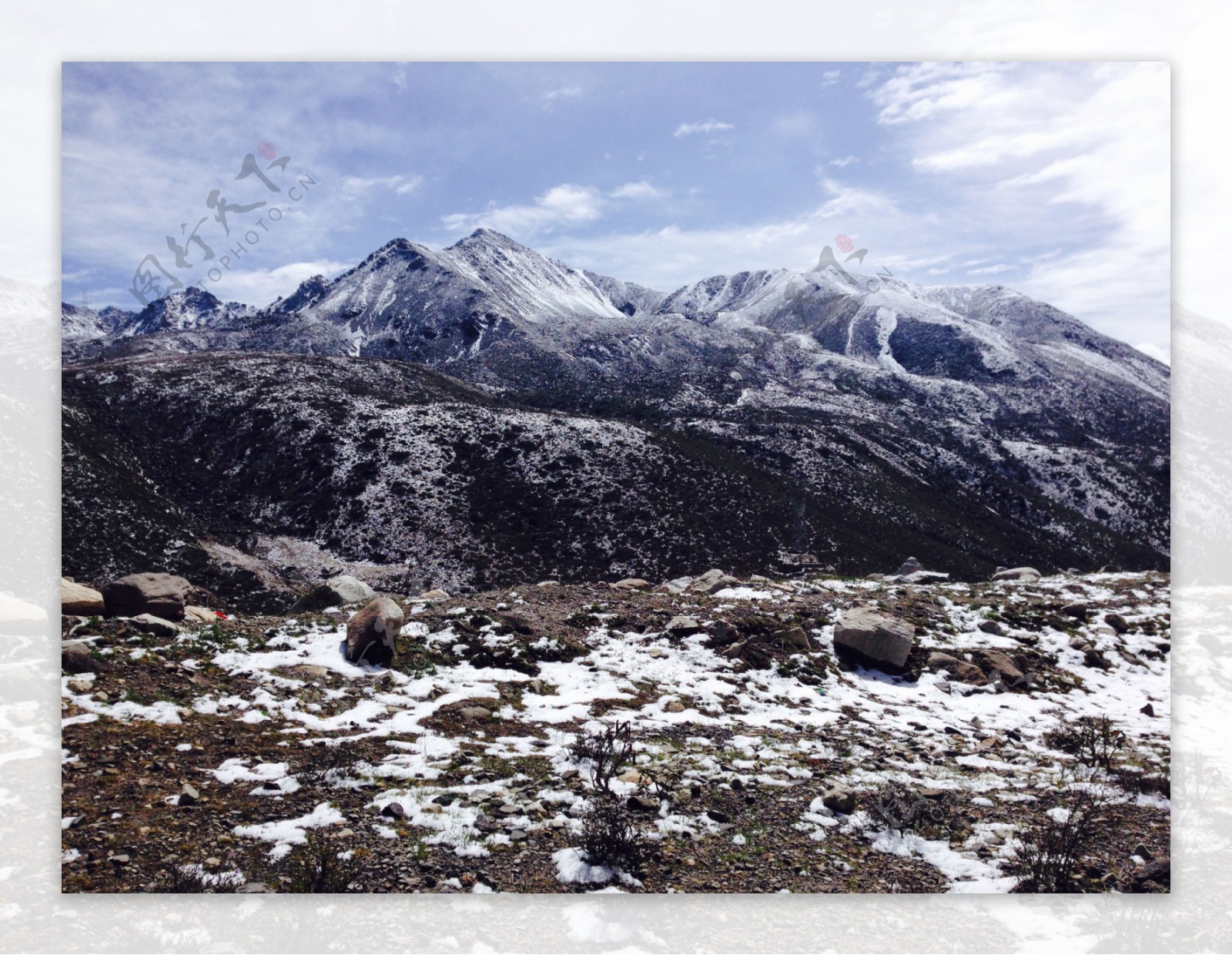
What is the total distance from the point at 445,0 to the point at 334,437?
33.9 m

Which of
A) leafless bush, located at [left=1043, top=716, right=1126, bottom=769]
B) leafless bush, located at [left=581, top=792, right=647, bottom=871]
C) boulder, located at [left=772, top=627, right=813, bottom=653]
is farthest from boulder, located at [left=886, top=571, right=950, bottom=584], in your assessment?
leafless bush, located at [left=581, top=792, right=647, bottom=871]

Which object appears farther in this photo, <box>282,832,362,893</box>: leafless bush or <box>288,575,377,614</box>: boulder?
<box>288,575,377,614</box>: boulder

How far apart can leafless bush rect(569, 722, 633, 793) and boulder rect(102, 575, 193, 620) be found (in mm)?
7127

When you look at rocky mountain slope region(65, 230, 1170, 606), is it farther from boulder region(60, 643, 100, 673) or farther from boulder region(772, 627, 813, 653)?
boulder region(772, 627, 813, 653)

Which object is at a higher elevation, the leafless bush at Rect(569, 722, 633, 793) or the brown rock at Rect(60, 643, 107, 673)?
the brown rock at Rect(60, 643, 107, 673)

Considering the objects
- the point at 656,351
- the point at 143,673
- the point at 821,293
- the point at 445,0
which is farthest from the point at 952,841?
the point at 821,293

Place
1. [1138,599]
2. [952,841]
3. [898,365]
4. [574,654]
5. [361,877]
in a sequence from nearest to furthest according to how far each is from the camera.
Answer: [361,877]
[952,841]
[574,654]
[1138,599]
[898,365]

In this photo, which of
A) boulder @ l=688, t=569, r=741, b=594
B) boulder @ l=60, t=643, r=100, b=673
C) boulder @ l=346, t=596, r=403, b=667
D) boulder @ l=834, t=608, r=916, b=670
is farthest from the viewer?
boulder @ l=688, t=569, r=741, b=594

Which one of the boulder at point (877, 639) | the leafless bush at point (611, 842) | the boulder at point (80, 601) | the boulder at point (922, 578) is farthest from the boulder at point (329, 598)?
the boulder at point (922, 578)

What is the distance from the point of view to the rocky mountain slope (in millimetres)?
33062

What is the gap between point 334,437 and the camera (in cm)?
4028

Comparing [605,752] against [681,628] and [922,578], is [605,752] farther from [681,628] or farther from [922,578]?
[922,578]

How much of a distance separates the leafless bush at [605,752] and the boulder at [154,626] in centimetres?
646

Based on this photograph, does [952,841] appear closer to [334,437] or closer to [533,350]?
[334,437]
